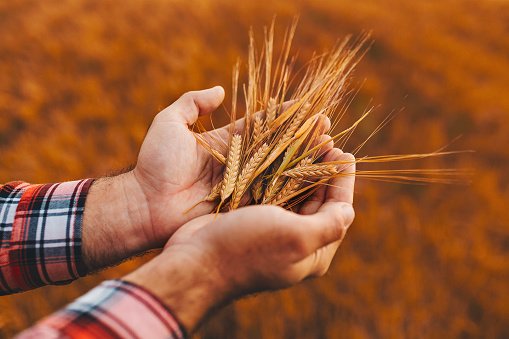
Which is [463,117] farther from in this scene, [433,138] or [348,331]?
[348,331]

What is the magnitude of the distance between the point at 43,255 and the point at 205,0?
13.1ft

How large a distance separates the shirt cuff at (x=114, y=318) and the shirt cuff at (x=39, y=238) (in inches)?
28.6

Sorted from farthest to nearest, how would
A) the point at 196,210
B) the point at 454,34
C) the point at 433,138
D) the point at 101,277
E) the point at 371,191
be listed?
1. the point at 454,34
2. the point at 433,138
3. the point at 371,191
4. the point at 101,277
5. the point at 196,210

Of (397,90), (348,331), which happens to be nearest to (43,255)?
(348,331)

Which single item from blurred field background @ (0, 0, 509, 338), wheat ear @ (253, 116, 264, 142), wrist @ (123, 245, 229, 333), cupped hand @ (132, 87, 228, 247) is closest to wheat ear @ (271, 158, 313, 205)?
wheat ear @ (253, 116, 264, 142)

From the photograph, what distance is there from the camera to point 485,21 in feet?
14.5

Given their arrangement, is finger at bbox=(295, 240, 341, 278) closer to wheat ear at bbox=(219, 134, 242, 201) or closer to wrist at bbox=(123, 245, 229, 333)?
wrist at bbox=(123, 245, 229, 333)

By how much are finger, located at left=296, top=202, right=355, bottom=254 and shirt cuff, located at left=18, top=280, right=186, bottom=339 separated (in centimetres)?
51

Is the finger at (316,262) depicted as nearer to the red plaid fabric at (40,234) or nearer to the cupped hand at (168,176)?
the cupped hand at (168,176)

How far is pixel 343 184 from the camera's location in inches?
58.6

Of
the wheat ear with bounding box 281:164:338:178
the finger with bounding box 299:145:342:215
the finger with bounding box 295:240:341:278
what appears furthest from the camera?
the finger with bounding box 299:145:342:215

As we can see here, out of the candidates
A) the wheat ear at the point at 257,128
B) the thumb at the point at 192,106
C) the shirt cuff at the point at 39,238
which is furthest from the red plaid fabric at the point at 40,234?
the wheat ear at the point at 257,128

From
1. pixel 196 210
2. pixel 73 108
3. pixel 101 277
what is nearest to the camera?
pixel 196 210

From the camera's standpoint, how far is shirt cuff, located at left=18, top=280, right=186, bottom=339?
0.83 meters
